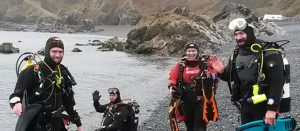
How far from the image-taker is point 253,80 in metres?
6.37

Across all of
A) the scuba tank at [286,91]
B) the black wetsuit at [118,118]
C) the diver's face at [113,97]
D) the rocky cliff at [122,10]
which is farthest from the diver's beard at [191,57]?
the rocky cliff at [122,10]

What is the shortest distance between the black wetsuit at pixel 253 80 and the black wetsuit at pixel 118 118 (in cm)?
332

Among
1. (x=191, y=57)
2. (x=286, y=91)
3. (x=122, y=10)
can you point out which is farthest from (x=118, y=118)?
(x=122, y=10)

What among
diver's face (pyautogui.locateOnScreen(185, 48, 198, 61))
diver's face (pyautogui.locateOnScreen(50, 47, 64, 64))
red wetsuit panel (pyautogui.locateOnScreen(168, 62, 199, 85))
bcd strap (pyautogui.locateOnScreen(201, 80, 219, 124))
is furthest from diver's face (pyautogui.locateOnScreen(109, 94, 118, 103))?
diver's face (pyautogui.locateOnScreen(50, 47, 64, 64))

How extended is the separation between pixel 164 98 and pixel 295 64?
8.29 metres

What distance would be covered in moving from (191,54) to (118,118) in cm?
244

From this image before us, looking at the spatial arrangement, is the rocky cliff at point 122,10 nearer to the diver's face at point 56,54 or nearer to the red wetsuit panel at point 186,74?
the red wetsuit panel at point 186,74

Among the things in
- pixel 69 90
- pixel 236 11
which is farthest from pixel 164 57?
pixel 69 90

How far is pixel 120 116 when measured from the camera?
9.60 metres

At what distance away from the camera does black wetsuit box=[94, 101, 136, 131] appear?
959 cm

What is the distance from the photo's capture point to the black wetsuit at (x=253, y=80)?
238 inches

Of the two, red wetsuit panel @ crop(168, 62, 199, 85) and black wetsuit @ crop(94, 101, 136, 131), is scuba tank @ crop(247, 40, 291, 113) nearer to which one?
red wetsuit panel @ crop(168, 62, 199, 85)

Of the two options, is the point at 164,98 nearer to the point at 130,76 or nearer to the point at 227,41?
the point at 130,76

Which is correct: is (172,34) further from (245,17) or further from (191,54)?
(191,54)
